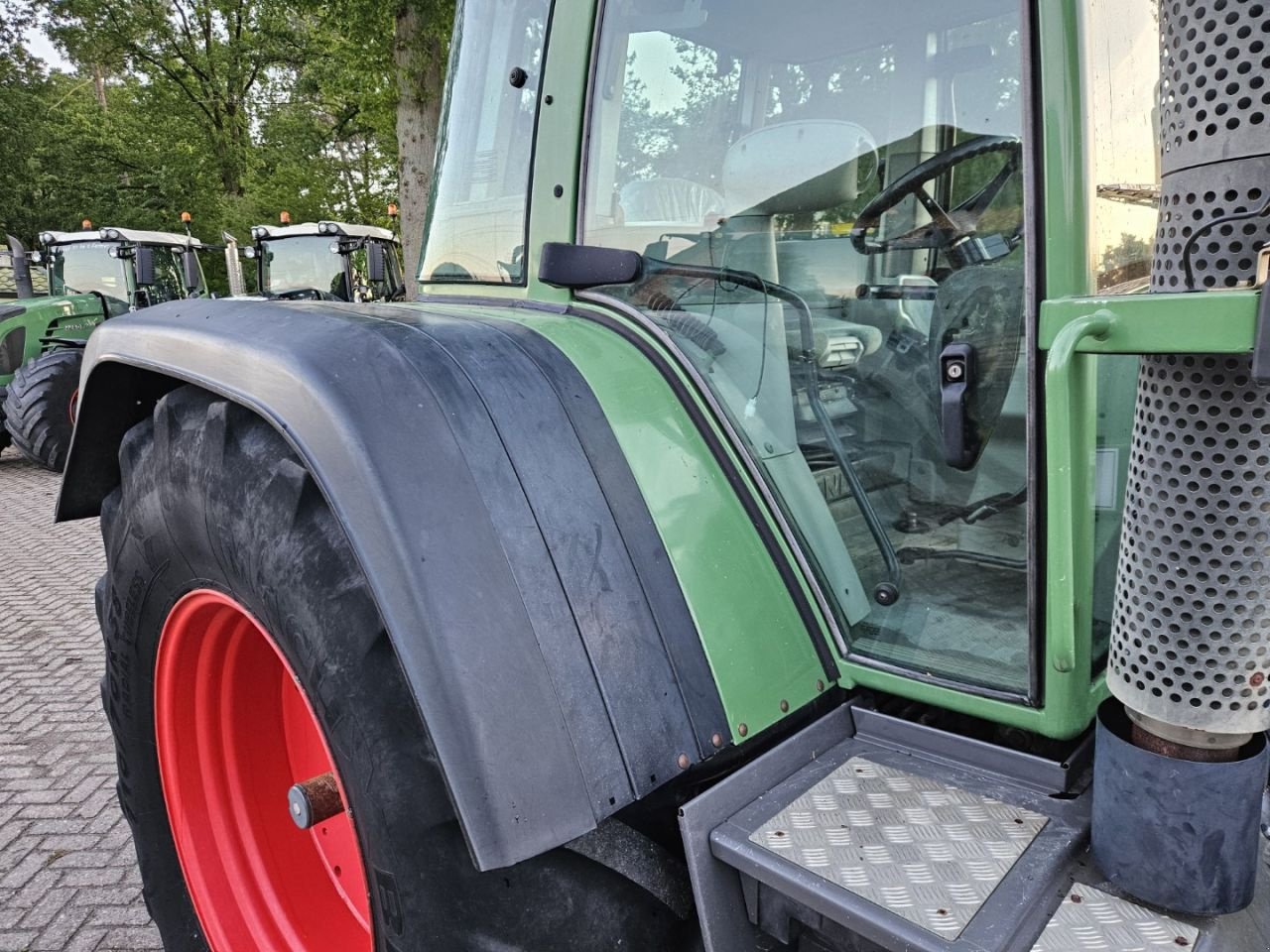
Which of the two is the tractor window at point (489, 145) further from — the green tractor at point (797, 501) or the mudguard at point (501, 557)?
the mudguard at point (501, 557)

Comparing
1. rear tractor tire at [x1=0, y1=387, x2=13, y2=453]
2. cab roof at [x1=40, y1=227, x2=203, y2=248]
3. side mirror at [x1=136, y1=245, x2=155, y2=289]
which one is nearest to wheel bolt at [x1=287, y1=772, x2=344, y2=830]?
rear tractor tire at [x1=0, y1=387, x2=13, y2=453]

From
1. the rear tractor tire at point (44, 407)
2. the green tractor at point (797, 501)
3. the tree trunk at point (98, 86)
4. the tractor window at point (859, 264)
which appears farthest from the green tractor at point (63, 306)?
the tree trunk at point (98, 86)

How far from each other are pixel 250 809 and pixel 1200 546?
6.34 ft

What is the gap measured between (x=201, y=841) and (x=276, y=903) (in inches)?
8.4

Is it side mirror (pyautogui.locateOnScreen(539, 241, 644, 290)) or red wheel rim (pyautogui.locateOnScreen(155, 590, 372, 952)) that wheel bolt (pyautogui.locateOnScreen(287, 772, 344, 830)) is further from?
side mirror (pyautogui.locateOnScreen(539, 241, 644, 290))

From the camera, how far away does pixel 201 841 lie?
6.53 ft

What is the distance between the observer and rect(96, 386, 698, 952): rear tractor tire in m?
1.22

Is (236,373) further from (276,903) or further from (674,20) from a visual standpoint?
(276,903)

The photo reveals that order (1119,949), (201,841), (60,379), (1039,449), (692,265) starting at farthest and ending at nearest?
(60,379)
(201,841)
(692,265)
(1039,449)
(1119,949)

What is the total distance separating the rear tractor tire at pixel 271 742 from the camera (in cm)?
122

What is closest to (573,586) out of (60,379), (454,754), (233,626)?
(454,754)

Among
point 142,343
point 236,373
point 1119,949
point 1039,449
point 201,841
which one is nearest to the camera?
point 1119,949

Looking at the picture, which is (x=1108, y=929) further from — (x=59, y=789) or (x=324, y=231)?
(x=324, y=231)

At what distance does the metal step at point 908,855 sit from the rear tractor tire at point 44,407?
794cm
